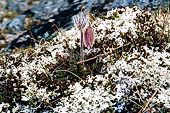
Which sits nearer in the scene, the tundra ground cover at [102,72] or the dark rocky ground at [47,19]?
the tundra ground cover at [102,72]

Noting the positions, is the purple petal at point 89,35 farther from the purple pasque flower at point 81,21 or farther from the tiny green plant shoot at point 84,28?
the purple pasque flower at point 81,21

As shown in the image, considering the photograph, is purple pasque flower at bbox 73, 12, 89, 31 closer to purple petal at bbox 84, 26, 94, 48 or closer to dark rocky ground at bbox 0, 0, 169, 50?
purple petal at bbox 84, 26, 94, 48

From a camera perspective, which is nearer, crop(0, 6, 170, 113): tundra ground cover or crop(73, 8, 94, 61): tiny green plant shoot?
crop(0, 6, 170, 113): tundra ground cover

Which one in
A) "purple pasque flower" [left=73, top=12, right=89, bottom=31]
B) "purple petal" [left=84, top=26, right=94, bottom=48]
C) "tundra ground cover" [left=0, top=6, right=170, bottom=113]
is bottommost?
"tundra ground cover" [left=0, top=6, right=170, bottom=113]

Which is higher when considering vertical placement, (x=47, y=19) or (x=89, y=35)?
(x=89, y=35)

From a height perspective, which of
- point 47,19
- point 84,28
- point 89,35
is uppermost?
point 84,28

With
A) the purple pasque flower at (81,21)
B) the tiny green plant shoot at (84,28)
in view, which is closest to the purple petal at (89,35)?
the tiny green plant shoot at (84,28)

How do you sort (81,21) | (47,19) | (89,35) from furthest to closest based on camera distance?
(47,19)
(89,35)
(81,21)

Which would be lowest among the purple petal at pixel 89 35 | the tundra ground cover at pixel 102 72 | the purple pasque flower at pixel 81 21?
the tundra ground cover at pixel 102 72

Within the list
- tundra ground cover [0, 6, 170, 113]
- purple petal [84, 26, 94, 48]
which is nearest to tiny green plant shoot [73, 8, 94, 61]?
purple petal [84, 26, 94, 48]

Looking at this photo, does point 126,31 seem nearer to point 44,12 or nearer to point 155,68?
point 155,68

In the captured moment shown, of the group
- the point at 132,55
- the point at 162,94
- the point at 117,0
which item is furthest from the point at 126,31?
the point at 117,0

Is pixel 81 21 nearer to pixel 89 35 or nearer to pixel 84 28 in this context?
pixel 84 28

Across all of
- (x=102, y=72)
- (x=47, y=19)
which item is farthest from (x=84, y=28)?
(x=47, y=19)
